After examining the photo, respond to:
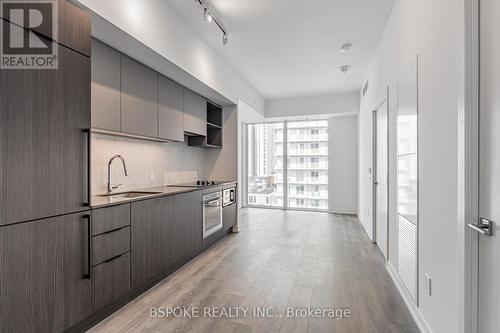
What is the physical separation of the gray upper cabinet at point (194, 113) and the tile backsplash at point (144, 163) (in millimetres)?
402

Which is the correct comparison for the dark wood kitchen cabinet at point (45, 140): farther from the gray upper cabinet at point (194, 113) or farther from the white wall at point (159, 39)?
the gray upper cabinet at point (194, 113)

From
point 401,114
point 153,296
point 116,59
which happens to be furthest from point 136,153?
point 401,114

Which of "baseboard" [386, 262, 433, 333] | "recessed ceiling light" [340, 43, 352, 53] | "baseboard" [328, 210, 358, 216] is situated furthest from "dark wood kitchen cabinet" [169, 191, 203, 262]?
"baseboard" [328, 210, 358, 216]

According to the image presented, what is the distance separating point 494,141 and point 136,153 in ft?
10.8

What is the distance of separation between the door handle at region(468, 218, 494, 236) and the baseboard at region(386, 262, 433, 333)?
1.00m

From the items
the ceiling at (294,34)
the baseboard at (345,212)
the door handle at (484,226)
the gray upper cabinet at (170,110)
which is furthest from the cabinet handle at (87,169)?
the baseboard at (345,212)

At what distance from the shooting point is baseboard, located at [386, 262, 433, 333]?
1.87 m

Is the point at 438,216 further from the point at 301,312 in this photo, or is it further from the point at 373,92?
the point at 373,92

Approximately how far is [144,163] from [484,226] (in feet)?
10.9

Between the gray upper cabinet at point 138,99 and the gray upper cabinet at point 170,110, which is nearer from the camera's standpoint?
the gray upper cabinet at point 138,99

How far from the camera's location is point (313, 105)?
20.2ft

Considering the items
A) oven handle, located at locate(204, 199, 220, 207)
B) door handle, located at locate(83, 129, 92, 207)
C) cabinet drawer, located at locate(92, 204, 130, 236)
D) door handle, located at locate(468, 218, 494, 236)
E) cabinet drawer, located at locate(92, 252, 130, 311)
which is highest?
door handle, located at locate(83, 129, 92, 207)

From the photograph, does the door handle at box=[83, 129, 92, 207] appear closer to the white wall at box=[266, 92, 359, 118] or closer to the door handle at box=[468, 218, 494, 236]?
the door handle at box=[468, 218, 494, 236]

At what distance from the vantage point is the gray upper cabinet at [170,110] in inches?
123
